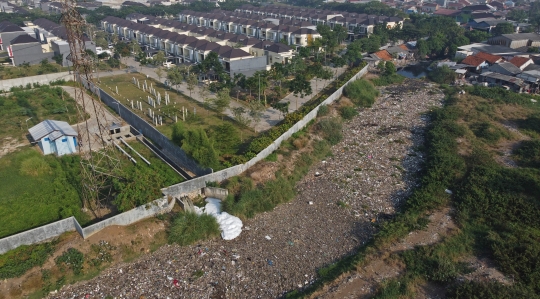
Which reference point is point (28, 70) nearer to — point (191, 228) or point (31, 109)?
point (31, 109)

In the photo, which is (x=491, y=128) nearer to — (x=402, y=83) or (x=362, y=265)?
(x=402, y=83)

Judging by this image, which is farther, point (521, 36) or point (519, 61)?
point (521, 36)

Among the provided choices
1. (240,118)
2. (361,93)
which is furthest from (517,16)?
(240,118)

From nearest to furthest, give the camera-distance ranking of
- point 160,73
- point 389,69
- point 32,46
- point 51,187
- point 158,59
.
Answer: point 51,187 → point 160,73 → point 389,69 → point 158,59 → point 32,46

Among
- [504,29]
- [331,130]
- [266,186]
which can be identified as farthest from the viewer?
[504,29]

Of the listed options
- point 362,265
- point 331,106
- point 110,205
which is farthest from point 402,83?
point 110,205

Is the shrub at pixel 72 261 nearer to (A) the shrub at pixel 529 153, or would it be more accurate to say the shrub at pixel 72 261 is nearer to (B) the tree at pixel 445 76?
(A) the shrub at pixel 529 153
